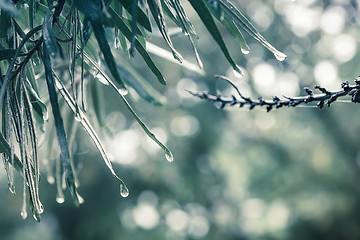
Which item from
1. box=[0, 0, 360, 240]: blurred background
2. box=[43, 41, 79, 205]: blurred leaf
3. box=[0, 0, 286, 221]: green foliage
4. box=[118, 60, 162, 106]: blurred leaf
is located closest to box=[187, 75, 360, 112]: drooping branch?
box=[0, 0, 286, 221]: green foliage

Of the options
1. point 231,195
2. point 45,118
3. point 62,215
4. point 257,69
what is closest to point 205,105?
point 257,69

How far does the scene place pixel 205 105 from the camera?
15.2 ft

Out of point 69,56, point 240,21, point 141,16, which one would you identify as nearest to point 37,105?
point 69,56

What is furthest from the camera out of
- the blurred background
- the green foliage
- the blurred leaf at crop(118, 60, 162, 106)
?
the blurred background

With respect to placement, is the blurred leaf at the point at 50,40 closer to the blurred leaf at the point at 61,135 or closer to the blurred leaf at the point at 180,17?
the blurred leaf at the point at 61,135

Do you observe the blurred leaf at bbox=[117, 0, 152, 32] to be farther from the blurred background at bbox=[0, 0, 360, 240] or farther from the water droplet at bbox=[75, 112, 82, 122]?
the blurred background at bbox=[0, 0, 360, 240]

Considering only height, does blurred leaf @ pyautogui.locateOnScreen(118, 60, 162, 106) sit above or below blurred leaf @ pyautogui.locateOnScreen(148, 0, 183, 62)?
above

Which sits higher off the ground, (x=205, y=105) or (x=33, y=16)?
(x=205, y=105)

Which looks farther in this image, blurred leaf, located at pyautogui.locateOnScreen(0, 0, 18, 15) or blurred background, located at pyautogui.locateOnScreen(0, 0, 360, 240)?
blurred background, located at pyautogui.locateOnScreen(0, 0, 360, 240)

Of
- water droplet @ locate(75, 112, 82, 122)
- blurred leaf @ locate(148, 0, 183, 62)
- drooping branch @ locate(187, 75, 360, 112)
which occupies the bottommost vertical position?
water droplet @ locate(75, 112, 82, 122)

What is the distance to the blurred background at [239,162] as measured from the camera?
3682 mm

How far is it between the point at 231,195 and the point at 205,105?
106cm

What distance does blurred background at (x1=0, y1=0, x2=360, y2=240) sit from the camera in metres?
3.68

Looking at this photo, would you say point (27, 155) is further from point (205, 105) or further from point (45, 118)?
point (205, 105)
